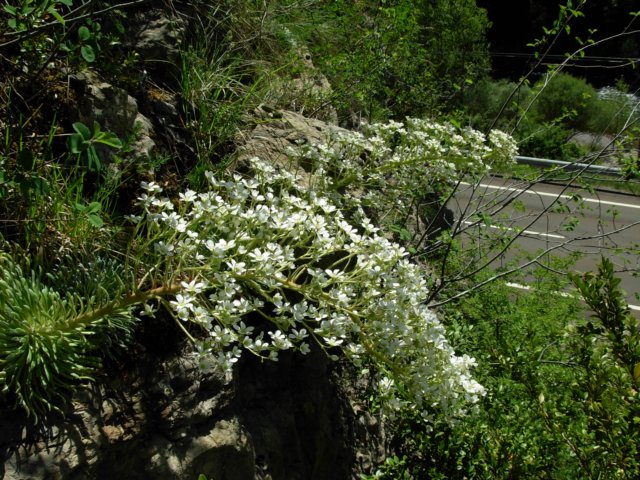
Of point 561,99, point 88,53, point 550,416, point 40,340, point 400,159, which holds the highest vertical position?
point 88,53

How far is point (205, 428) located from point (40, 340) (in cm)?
83

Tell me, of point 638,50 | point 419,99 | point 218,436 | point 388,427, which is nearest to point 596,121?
point 638,50

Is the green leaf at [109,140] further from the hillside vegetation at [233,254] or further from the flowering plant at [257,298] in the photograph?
the flowering plant at [257,298]

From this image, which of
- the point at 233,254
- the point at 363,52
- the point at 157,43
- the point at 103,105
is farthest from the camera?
the point at 363,52

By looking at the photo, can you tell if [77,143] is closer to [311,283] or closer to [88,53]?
[88,53]

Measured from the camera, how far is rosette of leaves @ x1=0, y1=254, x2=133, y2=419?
178 cm

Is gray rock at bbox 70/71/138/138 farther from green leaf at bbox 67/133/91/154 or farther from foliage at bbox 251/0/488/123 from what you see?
foliage at bbox 251/0/488/123

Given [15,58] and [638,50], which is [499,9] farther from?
[15,58]

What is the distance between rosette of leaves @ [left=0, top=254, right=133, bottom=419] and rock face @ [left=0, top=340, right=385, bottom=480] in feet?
0.34

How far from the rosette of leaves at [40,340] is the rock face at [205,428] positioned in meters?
0.10

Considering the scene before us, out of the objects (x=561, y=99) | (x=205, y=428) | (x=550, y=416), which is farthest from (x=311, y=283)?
(x=561, y=99)

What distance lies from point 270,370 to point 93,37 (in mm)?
1738

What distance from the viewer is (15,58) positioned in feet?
8.74

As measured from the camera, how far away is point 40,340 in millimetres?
1789
